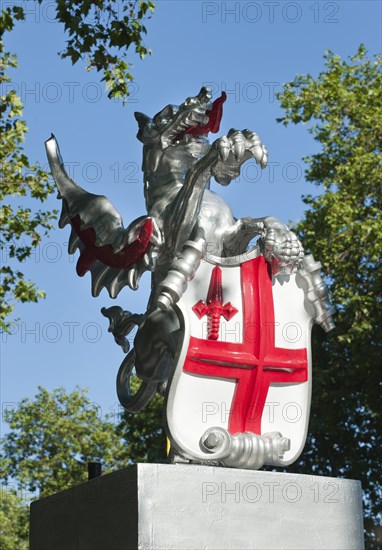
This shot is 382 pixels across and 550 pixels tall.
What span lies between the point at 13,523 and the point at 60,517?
110 ft

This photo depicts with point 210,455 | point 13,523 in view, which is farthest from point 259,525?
point 13,523

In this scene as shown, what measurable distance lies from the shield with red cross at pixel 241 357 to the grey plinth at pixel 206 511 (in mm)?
231

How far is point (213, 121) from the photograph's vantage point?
19.3 ft

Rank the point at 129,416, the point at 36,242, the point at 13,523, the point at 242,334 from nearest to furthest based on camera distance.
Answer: the point at 242,334 → the point at 36,242 → the point at 129,416 → the point at 13,523

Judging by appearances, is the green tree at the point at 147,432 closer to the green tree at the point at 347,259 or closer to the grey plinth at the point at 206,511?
the green tree at the point at 347,259

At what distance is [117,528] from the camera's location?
485 cm

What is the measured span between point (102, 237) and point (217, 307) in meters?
1.03

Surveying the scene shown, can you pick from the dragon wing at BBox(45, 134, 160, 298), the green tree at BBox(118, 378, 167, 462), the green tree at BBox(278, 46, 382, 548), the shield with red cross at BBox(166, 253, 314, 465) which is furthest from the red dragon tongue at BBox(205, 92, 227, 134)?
the green tree at BBox(118, 378, 167, 462)

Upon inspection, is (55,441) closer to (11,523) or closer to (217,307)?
(11,523)

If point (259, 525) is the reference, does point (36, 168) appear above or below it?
above

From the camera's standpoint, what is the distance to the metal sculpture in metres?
5.20

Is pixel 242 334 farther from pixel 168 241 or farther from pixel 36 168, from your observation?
pixel 36 168

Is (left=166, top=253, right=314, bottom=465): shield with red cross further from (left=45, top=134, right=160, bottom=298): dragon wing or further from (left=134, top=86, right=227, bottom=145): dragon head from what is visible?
(left=134, top=86, right=227, bottom=145): dragon head

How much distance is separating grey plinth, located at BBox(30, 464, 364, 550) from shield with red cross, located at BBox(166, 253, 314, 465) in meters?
0.23
